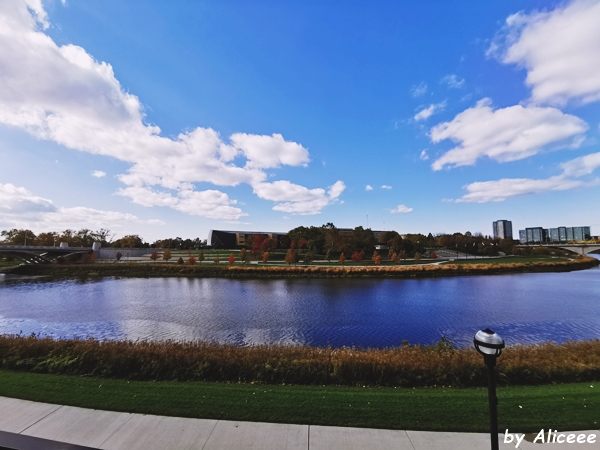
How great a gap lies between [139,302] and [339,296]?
2157cm

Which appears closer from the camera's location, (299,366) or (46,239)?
(299,366)

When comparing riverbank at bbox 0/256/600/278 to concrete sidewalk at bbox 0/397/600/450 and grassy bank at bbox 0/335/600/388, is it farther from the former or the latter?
concrete sidewalk at bbox 0/397/600/450

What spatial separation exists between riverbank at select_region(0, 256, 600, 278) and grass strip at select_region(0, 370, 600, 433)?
147ft

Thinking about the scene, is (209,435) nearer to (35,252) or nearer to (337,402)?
(337,402)

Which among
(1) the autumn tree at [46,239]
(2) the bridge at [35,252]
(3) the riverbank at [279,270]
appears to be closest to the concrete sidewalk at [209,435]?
(3) the riverbank at [279,270]

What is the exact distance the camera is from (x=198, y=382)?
8.87 m

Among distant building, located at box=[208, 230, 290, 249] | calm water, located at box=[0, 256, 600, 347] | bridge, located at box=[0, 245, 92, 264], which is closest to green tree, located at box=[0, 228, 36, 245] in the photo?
bridge, located at box=[0, 245, 92, 264]

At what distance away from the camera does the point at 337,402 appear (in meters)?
7.36

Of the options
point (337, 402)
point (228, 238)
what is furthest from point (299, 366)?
point (228, 238)

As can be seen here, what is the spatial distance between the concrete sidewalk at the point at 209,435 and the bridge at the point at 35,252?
267 ft

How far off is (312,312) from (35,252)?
7914 cm

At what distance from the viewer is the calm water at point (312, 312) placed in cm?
2052

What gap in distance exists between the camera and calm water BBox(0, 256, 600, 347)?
67.3ft

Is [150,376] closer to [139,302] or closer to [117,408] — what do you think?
[117,408]
